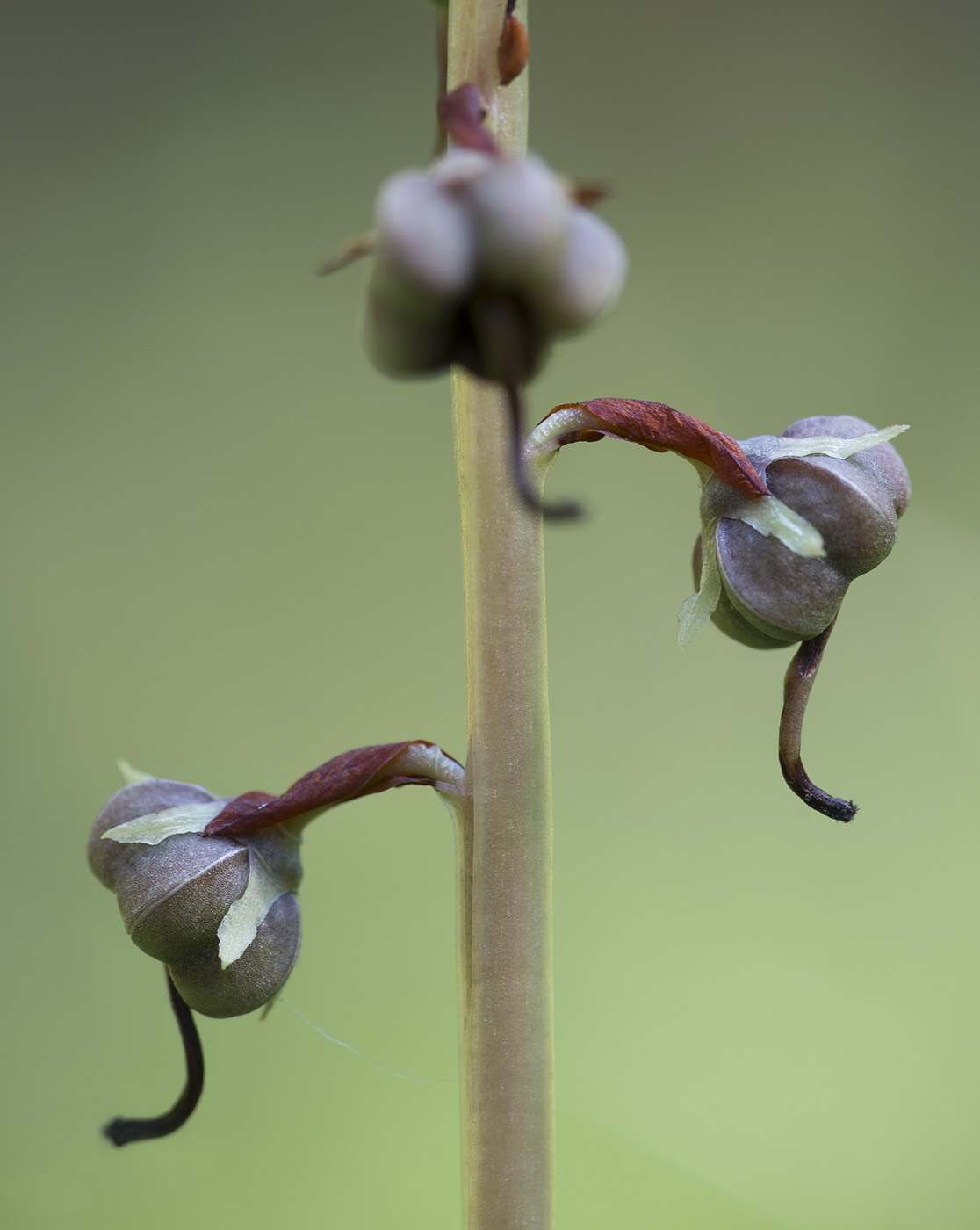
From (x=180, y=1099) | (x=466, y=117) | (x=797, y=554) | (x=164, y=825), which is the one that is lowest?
(x=180, y=1099)

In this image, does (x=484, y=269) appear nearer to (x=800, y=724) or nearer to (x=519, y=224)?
(x=519, y=224)

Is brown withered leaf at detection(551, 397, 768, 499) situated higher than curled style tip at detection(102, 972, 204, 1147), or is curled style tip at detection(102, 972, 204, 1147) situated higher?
brown withered leaf at detection(551, 397, 768, 499)

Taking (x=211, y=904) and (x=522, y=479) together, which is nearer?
→ (x=522, y=479)

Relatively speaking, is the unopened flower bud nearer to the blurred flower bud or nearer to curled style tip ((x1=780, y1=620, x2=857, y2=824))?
the blurred flower bud

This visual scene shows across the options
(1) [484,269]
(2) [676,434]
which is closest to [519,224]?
(1) [484,269]

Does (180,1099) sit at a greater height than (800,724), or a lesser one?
lesser

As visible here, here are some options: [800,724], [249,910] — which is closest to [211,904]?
[249,910]

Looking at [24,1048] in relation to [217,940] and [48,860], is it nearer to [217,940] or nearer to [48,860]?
[48,860]

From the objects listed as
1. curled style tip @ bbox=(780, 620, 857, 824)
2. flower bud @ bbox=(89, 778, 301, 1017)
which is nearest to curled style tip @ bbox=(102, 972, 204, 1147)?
flower bud @ bbox=(89, 778, 301, 1017)
